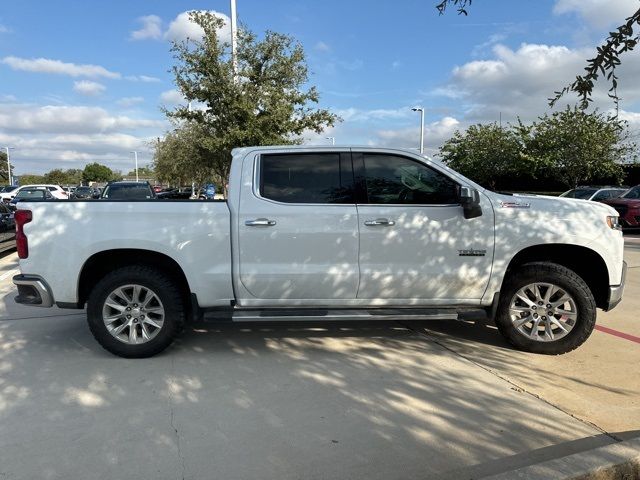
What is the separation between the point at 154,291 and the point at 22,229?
4.17 ft

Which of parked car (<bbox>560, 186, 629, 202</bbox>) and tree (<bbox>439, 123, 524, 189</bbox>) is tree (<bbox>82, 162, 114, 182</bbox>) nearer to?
tree (<bbox>439, 123, 524, 189</bbox>)

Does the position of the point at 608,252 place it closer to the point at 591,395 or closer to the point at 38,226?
the point at 591,395

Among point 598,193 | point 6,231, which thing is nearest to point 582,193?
point 598,193

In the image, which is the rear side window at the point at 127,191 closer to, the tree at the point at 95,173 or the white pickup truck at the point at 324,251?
the white pickup truck at the point at 324,251

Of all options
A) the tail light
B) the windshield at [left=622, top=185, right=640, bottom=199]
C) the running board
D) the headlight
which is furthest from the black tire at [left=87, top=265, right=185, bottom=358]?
the windshield at [left=622, top=185, right=640, bottom=199]

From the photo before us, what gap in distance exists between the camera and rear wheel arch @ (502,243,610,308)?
183 inches

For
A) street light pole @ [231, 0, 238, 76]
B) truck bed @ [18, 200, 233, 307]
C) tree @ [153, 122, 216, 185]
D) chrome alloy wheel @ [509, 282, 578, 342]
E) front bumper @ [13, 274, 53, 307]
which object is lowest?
chrome alloy wheel @ [509, 282, 578, 342]

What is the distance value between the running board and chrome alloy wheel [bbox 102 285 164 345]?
0.76 metres

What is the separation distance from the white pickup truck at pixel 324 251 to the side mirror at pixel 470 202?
0.01 meters

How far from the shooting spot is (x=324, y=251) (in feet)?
14.6

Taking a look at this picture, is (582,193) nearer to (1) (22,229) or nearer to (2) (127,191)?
(2) (127,191)

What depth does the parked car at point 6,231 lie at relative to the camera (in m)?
12.1

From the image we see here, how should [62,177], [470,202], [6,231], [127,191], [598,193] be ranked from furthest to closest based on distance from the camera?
1. [62,177]
2. [598,193]
3. [127,191]
4. [6,231]
5. [470,202]

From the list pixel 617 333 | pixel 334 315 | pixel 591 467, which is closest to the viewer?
pixel 591 467
